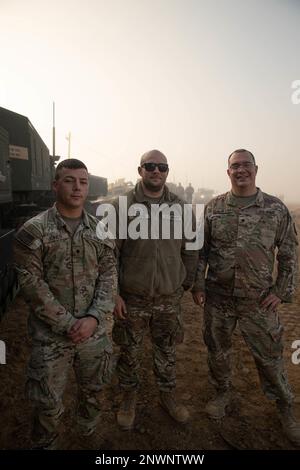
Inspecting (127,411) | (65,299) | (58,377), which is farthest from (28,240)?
(127,411)

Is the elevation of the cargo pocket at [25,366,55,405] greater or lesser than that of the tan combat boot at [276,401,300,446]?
greater

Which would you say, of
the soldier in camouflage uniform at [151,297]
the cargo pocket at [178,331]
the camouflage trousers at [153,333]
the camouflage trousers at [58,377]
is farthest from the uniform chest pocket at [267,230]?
the camouflage trousers at [58,377]

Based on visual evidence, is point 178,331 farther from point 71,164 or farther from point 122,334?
point 71,164

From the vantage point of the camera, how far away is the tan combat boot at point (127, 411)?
9.18ft

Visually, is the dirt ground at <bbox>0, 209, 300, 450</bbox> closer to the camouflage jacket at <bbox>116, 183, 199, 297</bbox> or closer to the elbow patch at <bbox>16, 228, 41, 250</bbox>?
the camouflage jacket at <bbox>116, 183, 199, 297</bbox>

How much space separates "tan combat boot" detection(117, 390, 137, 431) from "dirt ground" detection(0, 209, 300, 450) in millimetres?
55

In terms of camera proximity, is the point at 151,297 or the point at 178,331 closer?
the point at 151,297

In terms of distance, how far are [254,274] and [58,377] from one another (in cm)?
169

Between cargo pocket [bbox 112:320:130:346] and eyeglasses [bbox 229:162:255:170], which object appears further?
cargo pocket [bbox 112:320:130:346]

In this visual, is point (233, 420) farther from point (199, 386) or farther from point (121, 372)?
point (121, 372)

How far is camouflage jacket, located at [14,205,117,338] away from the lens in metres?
2.12

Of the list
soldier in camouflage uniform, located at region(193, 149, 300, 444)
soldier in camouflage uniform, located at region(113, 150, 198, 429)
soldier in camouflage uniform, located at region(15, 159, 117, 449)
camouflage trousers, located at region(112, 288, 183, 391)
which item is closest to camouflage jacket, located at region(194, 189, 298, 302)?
soldier in camouflage uniform, located at region(193, 149, 300, 444)

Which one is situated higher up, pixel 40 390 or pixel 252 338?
pixel 252 338

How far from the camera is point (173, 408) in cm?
290
